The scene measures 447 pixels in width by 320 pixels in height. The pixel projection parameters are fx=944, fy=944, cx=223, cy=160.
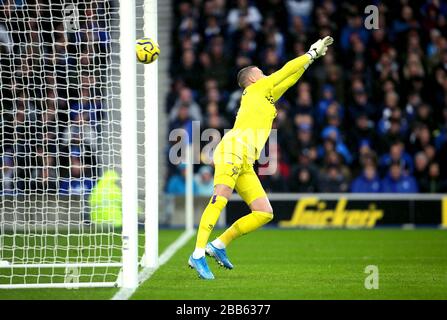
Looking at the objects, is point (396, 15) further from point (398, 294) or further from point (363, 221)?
point (398, 294)

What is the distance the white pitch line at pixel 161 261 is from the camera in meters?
8.52

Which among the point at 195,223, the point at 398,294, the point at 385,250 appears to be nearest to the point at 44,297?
the point at 398,294

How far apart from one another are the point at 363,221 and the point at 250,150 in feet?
27.9

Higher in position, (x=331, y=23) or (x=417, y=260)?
(x=331, y=23)

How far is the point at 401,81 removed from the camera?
20078mm

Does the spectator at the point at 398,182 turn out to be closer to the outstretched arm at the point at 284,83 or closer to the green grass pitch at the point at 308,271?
the green grass pitch at the point at 308,271

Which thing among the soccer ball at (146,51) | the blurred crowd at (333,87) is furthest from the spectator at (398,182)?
the soccer ball at (146,51)

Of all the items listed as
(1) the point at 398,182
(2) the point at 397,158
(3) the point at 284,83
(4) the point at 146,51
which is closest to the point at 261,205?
(3) the point at 284,83

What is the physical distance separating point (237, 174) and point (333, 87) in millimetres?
10614

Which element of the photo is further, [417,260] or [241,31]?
[241,31]

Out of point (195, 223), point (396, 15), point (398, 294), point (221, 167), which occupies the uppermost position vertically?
point (396, 15)

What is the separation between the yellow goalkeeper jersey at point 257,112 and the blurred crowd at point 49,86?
4.95 feet

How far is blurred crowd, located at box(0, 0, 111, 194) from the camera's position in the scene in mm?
10305

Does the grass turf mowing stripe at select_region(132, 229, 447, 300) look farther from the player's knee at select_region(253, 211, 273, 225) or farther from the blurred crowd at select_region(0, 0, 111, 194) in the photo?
the blurred crowd at select_region(0, 0, 111, 194)
